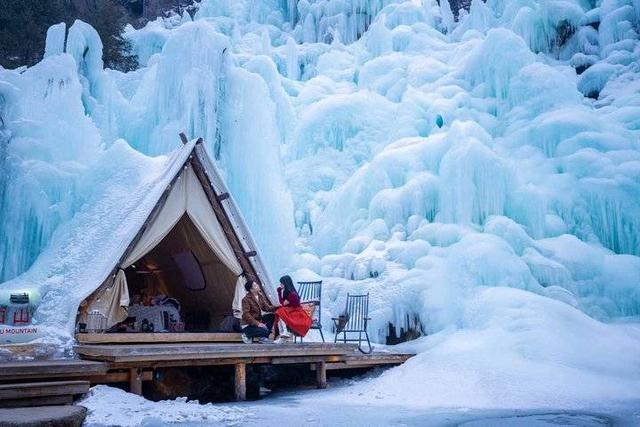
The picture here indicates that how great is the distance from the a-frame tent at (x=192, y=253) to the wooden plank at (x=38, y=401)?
2073 mm

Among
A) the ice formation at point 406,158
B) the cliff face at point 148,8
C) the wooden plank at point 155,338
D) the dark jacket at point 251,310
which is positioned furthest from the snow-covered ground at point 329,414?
the cliff face at point 148,8

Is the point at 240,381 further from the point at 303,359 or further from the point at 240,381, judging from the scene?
the point at 303,359

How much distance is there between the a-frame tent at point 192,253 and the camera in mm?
8055

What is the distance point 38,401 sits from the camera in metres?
5.45

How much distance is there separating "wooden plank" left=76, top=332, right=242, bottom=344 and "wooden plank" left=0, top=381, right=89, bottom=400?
176 centimetres

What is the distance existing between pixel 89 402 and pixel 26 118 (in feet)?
30.6

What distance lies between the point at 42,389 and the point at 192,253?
549cm

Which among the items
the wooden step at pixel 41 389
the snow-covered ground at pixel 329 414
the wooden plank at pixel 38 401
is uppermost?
the wooden step at pixel 41 389

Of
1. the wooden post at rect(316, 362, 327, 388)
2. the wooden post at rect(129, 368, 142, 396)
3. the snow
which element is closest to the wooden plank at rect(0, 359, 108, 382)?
the snow

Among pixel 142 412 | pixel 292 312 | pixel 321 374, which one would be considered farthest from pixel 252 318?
pixel 142 412

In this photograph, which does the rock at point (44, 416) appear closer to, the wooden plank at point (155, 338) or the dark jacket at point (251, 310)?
the wooden plank at point (155, 338)

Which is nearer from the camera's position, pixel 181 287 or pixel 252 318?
pixel 252 318

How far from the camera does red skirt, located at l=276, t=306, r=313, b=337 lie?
27.9ft

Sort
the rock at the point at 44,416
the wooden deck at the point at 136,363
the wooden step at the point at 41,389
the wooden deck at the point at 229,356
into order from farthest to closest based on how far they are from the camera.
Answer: the wooden deck at the point at 229,356
the wooden deck at the point at 136,363
the wooden step at the point at 41,389
the rock at the point at 44,416
